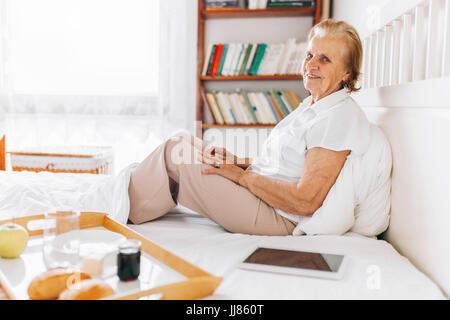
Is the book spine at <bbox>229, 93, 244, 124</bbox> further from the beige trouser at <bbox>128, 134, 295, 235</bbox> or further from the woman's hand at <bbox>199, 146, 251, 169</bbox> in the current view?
the beige trouser at <bbox>128, 134, 295, 235</bbox>

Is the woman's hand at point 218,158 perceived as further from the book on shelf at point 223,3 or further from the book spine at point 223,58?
the book on shelf at point 223,3

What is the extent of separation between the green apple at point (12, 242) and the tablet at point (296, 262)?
47cm

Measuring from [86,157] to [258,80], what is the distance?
1.28 metres

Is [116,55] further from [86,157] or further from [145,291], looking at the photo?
[145,291]

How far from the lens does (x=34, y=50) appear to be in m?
3.17

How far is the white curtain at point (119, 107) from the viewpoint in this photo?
9.98ft

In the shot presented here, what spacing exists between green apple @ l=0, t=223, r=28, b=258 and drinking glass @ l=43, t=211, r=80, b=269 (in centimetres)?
7

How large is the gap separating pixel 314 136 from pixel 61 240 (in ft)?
2.37

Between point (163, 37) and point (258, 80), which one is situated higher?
point (163, 37)

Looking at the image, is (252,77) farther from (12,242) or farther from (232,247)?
(12,242)

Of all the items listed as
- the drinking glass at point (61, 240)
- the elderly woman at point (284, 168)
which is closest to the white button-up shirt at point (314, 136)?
the elderly woman at point (284, 168)

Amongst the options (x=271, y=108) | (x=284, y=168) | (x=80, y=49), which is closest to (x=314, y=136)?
(x=284, y=168)

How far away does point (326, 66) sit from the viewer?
4.68ft
